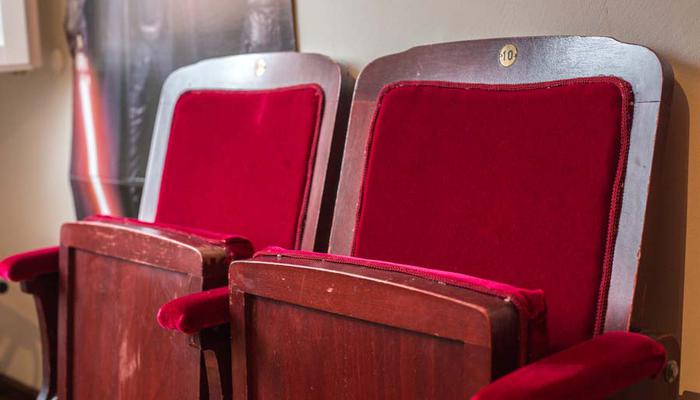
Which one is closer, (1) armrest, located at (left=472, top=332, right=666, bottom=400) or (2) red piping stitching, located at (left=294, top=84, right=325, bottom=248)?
(1) armrest, located at (left=472, top=332, right=666, bottom=400)

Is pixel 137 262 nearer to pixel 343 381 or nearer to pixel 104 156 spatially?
pixel 343 381

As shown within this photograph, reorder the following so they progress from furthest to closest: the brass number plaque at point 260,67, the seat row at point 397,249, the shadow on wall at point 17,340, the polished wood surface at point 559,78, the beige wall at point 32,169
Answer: the shadow on wall at point 17,340 < the beige wall at point 32,169 < the brass number plaque at point 260,67 < the polished wood surface at point 559,78 < the seat row at point 397,249

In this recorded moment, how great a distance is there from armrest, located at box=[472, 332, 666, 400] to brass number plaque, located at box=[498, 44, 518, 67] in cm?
43

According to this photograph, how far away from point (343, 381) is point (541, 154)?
406 mm

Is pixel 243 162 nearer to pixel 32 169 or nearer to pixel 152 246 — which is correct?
pixel 152 246

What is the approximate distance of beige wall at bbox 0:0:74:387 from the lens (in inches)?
88.6

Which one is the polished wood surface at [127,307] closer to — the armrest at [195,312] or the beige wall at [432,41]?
the armrest at [195,312]

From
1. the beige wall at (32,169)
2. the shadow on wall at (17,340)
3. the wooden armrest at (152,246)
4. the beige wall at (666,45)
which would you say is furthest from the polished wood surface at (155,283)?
the shadow on wall at (17,340)

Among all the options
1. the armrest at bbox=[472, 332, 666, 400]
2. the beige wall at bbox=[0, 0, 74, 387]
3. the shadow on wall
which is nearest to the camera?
the armrest at bbox=[472, 332, 666, 400]

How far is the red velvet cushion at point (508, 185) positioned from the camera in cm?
99

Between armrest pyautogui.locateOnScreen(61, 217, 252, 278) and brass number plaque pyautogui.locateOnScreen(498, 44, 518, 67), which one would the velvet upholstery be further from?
brass number plaque pyautogui.locateOnScreen(498, 44, 518, 67)

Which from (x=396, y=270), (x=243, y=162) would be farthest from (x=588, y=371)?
(x=243, y=162)

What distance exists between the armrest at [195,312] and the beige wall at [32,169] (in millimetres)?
1395

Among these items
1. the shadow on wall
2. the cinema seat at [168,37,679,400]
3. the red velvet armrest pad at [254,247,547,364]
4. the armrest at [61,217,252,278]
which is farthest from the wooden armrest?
the shadow on wall
